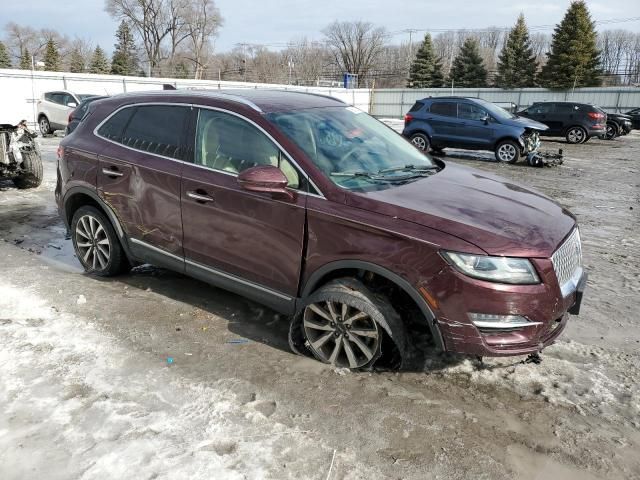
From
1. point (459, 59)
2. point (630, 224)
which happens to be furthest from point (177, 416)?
point (459, 59)

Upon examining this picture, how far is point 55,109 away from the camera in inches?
794

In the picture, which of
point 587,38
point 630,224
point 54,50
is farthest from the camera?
point 54,50

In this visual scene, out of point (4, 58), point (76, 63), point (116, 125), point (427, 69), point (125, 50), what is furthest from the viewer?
point (125, 50)

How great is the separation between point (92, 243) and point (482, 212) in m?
3.69

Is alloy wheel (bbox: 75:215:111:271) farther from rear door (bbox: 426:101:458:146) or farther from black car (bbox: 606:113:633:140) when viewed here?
black car (bbox: 606:113:633:140)

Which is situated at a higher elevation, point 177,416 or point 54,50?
point 54,50

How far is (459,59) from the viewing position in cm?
5641

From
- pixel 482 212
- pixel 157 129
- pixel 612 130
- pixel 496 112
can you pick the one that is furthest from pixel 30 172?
pixel 612 130

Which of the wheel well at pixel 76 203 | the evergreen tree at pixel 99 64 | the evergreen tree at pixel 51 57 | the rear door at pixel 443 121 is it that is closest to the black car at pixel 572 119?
the rear door at pixel 443 121

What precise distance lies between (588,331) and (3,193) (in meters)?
9.35

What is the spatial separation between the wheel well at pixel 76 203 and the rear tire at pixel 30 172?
4.90 meters

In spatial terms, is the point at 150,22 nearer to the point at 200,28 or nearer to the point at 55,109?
the point at 200,28

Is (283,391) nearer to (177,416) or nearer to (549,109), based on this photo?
(177,416)

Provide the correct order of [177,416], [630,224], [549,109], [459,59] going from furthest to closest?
[459,59], [549,109], [630,224], [177,416]
